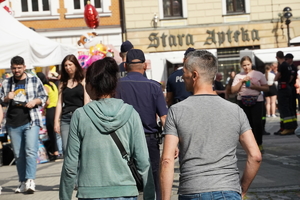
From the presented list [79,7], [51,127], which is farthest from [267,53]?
[51,127]

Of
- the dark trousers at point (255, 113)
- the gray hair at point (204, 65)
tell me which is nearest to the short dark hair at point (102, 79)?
the gray hair at point (204, 65)

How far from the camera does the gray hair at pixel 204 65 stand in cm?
387

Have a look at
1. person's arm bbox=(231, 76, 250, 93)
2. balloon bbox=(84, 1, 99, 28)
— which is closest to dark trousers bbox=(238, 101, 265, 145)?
person's arm bbox=(231, 76, 250, 93)

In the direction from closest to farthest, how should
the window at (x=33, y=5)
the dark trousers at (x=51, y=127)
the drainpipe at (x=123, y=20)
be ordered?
the dark trousers at (x=51, y=127) → the window at (x=33, y=5) → the drainpipe at (x=123, y=20)

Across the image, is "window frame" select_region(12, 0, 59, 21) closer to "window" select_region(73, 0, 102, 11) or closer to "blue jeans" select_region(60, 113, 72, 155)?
"window" select_region(73, 0, 102, 11)

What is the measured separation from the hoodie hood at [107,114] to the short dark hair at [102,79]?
3.1 inches

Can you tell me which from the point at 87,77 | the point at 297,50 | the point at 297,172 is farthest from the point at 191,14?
the point at 87,77

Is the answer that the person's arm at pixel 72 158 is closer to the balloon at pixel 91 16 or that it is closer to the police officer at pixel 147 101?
the police officer at pixel 147 101

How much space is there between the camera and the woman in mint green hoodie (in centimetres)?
412

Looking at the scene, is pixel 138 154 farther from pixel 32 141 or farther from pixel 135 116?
pixel 32 141

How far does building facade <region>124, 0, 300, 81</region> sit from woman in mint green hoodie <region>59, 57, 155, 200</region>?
2474cm

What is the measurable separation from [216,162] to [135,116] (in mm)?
770

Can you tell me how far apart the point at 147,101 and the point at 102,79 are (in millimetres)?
1920

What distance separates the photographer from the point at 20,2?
28.4 meters
